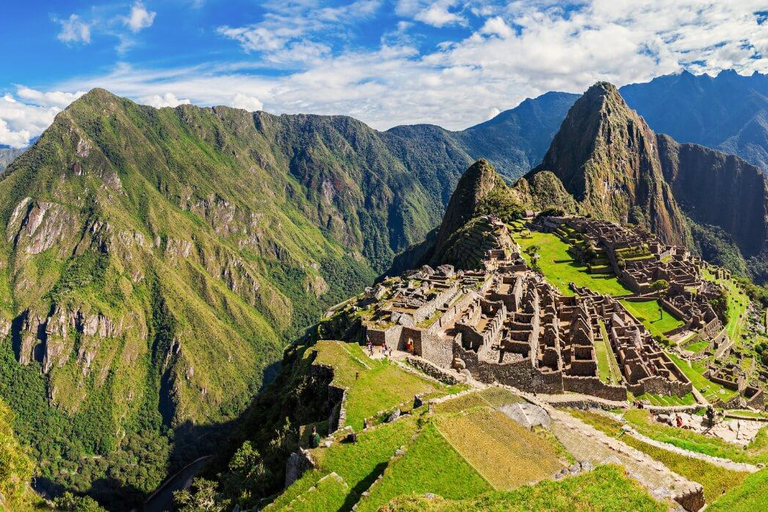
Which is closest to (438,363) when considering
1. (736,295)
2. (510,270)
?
(510,270)

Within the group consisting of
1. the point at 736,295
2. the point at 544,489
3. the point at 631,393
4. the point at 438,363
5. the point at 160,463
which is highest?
the point at 544,489

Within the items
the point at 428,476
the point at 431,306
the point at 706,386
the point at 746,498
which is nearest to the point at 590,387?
the point at 431,306

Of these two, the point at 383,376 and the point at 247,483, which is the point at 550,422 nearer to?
the point at 383,376

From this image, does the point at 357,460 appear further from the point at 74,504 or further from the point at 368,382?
the point at 74,504

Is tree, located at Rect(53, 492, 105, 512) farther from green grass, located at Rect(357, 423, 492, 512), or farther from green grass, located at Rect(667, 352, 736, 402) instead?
green grass, located at Rect(667, 352, 736, 402)

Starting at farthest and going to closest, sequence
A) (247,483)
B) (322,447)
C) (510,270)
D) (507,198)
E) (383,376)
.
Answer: (507,198) < (510,270) < (383,376) < (247,483) < (322,447)

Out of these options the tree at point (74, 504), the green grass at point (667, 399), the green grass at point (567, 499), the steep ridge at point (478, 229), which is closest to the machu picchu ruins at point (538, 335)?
the green grass at point (667, 399)

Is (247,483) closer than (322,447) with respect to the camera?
No
